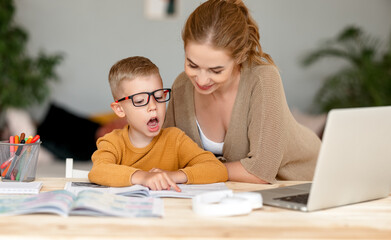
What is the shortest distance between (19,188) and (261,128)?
80 centimetres

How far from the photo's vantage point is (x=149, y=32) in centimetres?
491

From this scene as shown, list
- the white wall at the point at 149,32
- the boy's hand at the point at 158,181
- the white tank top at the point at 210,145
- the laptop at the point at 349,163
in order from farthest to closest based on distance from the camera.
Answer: the white wall at the point at 149,32, the white tank top at the point at 210,145, the boy's hand at the point at 158,181, the laptop at the point at 349,163

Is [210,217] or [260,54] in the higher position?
[260,54]

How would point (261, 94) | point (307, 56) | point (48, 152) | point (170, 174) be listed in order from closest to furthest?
point (170, 174) < point (261, 94) < point (48, 152) < point (307, 56)

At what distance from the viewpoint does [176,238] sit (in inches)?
40.5

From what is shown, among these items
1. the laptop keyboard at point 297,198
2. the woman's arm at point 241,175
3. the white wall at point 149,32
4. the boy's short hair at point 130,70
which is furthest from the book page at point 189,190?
the white wall at point 149,32

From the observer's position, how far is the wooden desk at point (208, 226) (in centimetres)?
104

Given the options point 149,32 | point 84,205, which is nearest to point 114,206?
point 84,205

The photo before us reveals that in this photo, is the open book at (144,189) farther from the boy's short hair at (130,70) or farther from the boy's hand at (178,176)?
the boy's short hair at (130,70)

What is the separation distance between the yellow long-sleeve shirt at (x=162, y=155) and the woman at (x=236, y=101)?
10 centimetres

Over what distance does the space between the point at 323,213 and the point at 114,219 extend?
1.57 ft

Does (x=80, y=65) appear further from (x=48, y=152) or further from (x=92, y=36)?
(x=48, y=152)

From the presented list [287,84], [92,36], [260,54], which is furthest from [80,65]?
[260,54]

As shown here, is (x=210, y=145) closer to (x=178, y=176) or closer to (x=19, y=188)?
(x=178, y=176)
